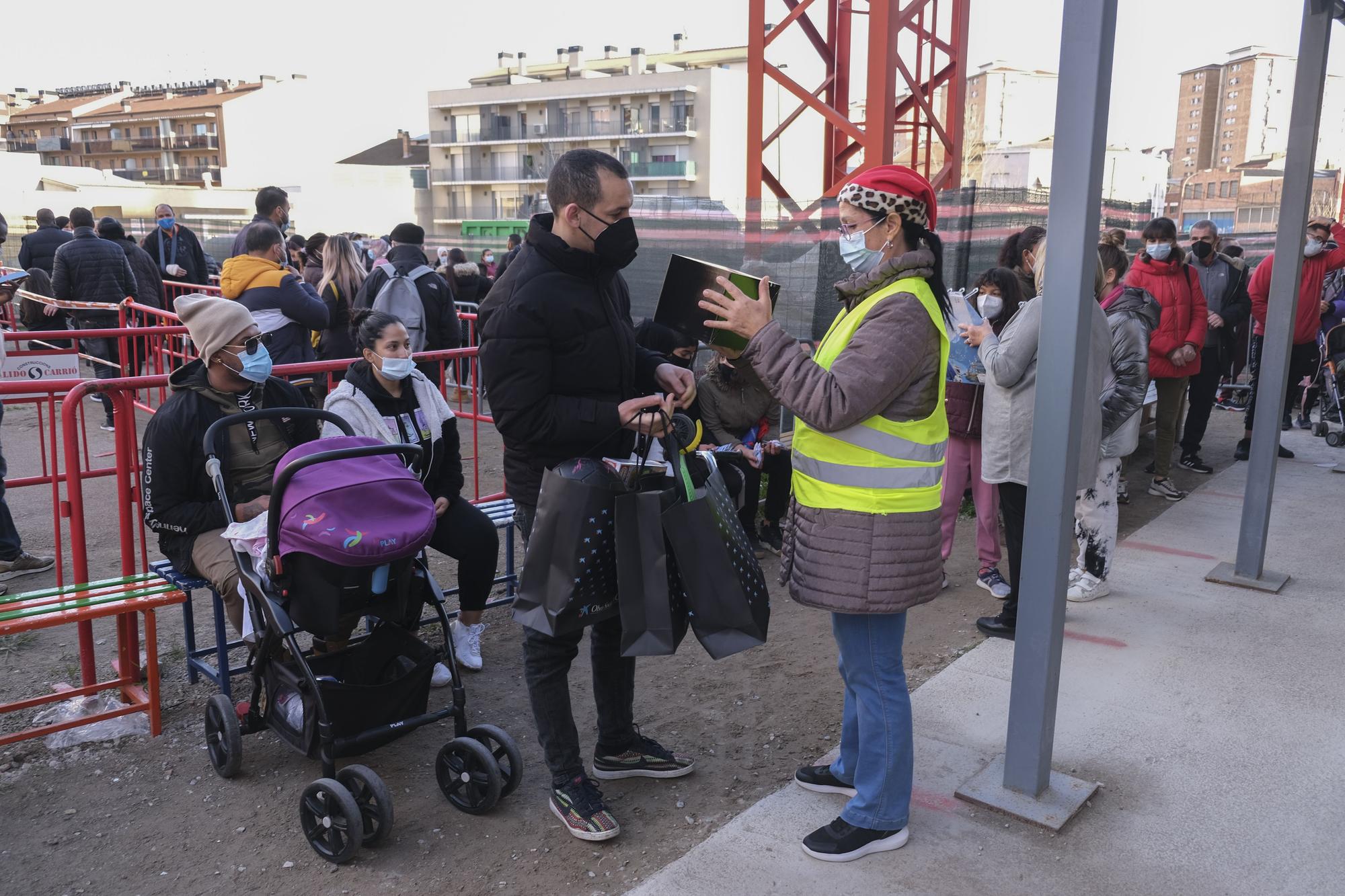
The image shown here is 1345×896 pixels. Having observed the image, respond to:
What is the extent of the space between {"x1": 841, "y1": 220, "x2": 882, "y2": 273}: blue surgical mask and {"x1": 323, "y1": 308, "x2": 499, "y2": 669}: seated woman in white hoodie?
2.00 m

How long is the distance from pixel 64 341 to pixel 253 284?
213 inches

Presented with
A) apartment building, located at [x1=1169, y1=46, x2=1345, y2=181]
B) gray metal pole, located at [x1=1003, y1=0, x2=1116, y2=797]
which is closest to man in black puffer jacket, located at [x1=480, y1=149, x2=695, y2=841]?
gray metal pole, located at [x1=1003, y1=0, x2=1116, y2=797]

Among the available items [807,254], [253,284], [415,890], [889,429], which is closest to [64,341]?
[253,284]

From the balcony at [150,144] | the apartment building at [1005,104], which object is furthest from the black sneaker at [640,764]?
the balcony at [150,144]

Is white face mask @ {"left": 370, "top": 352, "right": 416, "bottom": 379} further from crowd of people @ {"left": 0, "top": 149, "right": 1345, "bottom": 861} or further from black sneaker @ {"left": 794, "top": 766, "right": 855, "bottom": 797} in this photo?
black sneaker @ {"left": 794, "top": 766, "right": 855, "bottom": 797}

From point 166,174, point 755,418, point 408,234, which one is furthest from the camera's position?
point 166,174

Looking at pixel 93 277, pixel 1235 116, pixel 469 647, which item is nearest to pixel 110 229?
pixel 93 277

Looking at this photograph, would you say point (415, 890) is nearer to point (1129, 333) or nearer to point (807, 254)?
point (1129, 333)

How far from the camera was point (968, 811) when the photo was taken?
3107mm

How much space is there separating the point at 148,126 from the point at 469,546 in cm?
9606

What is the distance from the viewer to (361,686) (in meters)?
3.11

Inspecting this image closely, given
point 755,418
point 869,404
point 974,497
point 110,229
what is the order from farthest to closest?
point 110,229, point 755,418, point 974,497, point 869,404

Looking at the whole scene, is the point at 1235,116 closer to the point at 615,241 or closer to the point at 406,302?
the point at 406,302

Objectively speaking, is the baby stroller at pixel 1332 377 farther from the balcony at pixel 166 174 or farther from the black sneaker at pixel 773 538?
the balcony at pixel 166 174
